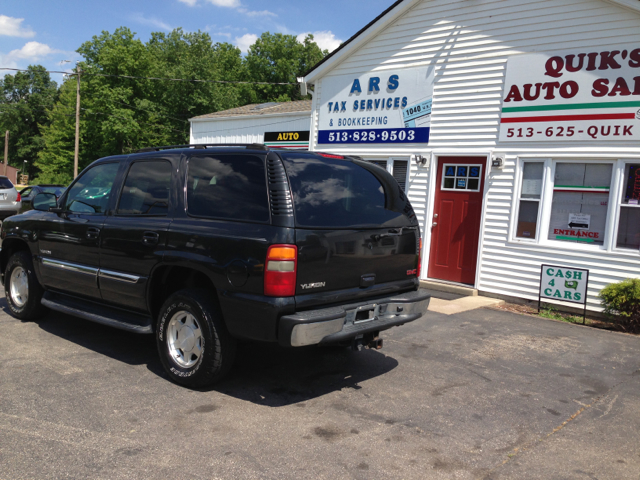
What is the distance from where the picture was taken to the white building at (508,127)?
7875 millimetres

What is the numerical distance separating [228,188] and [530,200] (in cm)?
612

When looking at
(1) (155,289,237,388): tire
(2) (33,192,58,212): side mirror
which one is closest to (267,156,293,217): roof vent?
(1) (155,289,237,388): tire

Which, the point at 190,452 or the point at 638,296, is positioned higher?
the point at 638,296

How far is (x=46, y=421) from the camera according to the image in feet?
12.1

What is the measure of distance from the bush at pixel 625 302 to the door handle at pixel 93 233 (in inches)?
265

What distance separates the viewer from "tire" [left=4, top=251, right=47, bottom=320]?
6059 millimetres

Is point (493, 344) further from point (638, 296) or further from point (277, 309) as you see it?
→ point (277, 309)

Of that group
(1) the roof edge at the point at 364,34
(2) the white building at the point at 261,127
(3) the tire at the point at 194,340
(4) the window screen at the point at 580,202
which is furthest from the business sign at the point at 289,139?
(3) the tire at the point at 194,340

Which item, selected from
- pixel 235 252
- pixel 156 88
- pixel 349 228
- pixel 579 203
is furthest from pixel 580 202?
pixel 156 88

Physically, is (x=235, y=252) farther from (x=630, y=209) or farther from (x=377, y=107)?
(x=377, y=107)

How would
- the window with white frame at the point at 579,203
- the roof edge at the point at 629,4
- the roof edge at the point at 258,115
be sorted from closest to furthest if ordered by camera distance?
the roof edge at the point at 629,4 < the window with white frame at the point at 579,203 < the roof edge at the point at 258,115

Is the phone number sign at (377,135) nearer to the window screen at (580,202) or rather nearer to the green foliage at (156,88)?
the window screen at (580,202)

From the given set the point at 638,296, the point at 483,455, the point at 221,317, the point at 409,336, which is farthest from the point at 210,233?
the point at 638,296

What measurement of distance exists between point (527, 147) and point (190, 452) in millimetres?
7410
